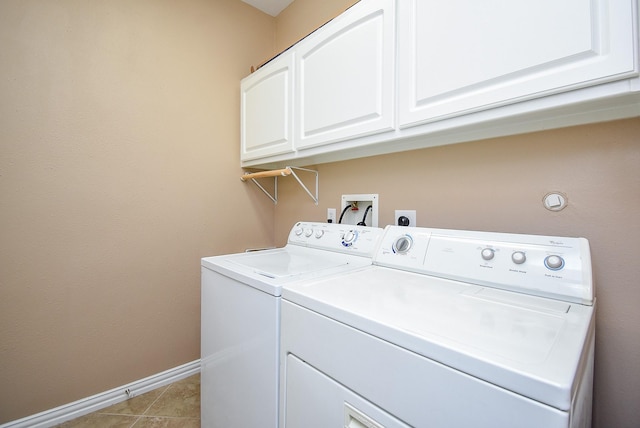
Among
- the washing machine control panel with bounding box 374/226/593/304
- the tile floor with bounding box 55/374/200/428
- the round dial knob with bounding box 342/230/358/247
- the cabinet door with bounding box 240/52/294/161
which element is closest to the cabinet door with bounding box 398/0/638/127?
the washing machine control panel with bounding box 374/226/593/304

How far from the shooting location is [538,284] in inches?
33.3

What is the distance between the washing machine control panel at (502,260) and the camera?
81 cm

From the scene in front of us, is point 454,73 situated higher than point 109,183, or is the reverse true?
point 454,73

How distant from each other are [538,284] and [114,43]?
235 cm

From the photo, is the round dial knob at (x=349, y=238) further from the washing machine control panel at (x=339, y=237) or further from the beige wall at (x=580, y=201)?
the beige wall at (x=580, y=201)

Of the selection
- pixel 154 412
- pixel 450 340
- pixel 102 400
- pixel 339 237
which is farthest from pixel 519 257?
pixel 102 400

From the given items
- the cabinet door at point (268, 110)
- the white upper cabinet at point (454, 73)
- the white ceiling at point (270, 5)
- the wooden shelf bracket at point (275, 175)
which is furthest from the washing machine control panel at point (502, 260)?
the white ceiling at point (270, 5)

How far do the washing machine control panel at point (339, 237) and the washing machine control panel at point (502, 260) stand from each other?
0.39 feet

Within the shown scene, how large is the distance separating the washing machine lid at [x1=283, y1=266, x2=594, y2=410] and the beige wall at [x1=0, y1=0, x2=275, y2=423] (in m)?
1.32

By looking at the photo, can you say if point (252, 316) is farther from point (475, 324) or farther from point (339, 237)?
point (475, 324)

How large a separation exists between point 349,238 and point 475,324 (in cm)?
83

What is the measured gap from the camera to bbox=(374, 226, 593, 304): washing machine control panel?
81 cm

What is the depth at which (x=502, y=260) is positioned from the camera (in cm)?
94

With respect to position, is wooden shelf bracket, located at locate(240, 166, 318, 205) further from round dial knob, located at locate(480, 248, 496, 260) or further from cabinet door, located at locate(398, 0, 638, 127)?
round dial knob, located at locate(480, 248, 496, 260)
